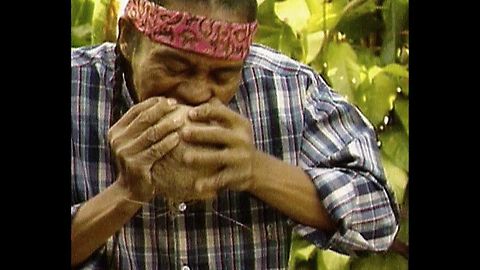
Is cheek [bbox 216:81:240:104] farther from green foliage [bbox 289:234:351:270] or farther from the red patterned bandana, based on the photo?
green foliage [bbox 289:234:351:270]

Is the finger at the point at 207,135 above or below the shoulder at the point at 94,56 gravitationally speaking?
below

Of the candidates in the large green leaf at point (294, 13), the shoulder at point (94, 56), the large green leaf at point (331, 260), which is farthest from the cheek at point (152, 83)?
the large green leaf at point (331, 260)

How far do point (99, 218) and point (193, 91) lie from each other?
0.41 meters

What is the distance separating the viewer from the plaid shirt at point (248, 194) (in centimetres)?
254

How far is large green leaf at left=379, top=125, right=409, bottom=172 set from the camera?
2.64 meters

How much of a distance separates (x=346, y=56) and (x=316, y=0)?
0.54 feet

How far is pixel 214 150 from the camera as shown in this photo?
2.48m

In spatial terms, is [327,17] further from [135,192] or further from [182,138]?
[135,192]

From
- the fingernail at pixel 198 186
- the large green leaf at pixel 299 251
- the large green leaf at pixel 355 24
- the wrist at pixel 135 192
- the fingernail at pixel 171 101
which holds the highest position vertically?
the large green leaf at pixel 355 24

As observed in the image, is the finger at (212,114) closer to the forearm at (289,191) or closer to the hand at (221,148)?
the hand at (221,148)

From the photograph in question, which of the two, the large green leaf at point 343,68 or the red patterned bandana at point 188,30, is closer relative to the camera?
the red patterned bandana at point 188,30

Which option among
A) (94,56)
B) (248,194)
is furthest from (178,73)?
(248,194)

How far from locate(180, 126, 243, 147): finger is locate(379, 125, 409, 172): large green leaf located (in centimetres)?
43

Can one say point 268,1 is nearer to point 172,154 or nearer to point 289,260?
point 172,154
